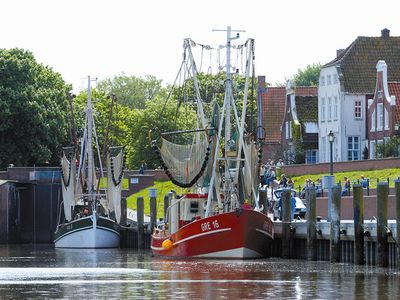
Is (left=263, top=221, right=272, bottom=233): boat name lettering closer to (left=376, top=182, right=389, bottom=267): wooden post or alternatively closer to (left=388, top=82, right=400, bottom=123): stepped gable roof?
(left=376, top=182, right=389, bottom=267): wooden post

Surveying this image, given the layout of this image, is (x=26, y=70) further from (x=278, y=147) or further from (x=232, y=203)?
(x=232, y=203)

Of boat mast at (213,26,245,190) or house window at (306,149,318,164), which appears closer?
boat mast at (213,26,245,190)

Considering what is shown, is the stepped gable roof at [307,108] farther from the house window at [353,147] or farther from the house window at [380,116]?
the house window at [380,116]

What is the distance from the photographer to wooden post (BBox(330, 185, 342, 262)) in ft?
207

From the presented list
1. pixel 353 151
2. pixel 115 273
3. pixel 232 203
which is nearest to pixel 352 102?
pixel 353 151

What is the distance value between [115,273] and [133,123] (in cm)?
10022

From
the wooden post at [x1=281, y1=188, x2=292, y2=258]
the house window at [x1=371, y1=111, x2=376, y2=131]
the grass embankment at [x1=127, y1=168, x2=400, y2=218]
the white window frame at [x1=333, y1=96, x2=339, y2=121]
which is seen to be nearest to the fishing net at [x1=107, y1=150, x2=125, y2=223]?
the grass embankment at [x1=127, y1=168, x2=400, y2=218]

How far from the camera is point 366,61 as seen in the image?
13250 centimetres

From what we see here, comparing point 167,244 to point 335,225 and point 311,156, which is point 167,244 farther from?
point 311,156

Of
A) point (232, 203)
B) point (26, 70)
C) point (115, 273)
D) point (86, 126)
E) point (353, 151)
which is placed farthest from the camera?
point (26, 70)

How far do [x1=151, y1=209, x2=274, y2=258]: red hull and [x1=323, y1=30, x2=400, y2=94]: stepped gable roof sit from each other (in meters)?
62.2

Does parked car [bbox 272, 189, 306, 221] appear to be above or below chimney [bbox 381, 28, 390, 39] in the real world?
below

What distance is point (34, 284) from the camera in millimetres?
54562

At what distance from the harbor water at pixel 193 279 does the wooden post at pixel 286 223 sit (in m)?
1.00
